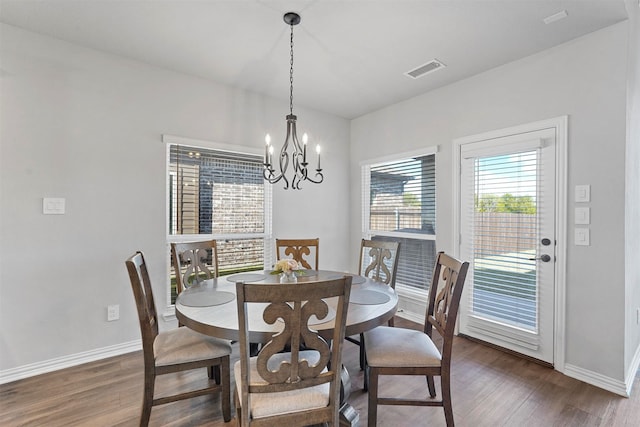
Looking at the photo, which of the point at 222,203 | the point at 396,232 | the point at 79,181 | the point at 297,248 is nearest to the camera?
the point at 79,181

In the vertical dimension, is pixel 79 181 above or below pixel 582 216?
above

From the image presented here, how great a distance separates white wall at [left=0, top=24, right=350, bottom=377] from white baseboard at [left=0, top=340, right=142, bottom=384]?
0.11 ft

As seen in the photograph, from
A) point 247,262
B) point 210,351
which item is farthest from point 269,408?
point 247,262

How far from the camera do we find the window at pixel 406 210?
3.61 metres

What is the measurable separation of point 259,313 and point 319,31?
83.1 inches

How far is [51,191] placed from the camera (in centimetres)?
251

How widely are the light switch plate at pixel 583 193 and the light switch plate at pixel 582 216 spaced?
0.07 m

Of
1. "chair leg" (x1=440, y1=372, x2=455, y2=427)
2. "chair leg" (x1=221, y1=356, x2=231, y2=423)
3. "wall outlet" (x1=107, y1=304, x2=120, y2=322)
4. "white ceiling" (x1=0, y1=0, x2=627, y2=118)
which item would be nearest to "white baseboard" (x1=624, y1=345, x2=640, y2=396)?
"chair leg" (x1=440, y1=372, x2=455, y2=427)

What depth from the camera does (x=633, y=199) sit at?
95.3 inches

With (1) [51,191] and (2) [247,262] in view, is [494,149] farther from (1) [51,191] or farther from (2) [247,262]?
(1) [51,191]

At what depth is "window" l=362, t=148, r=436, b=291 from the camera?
361 centimetres

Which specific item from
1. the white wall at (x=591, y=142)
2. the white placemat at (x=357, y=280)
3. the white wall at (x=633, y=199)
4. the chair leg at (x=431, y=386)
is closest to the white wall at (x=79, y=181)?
the white placemat at (x=357, y=280)

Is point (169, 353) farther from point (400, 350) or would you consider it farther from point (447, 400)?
point (447, 400)

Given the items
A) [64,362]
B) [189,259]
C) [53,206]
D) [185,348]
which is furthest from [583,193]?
[64,362]
